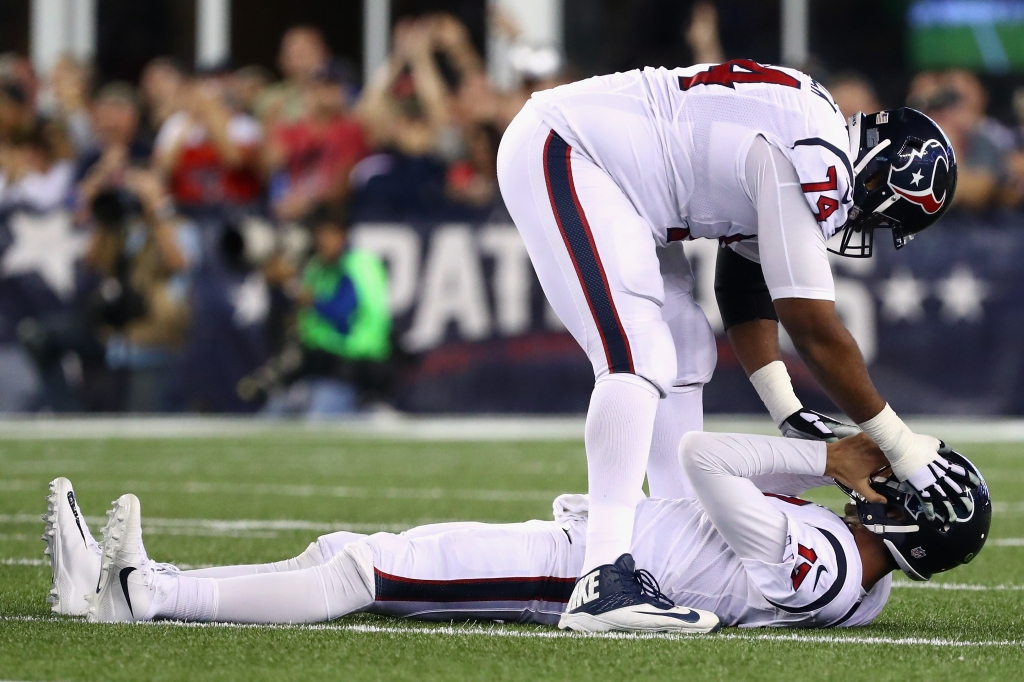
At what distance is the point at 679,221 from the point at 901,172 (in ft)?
1.85

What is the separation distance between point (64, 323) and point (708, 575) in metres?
8.46

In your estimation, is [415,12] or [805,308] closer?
[805,308]

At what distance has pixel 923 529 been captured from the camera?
382 centimetres

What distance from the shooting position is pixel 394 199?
11391 millimetres

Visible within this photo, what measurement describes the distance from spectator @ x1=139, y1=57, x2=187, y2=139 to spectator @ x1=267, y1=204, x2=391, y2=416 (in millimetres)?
2286

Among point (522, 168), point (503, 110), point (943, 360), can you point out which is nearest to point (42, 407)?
point (503, 110)

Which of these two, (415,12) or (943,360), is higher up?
(415,12)

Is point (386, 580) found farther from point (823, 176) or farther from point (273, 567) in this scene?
point (823, 176)

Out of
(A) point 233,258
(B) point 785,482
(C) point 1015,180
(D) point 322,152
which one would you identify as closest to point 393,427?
(A) point 233,258

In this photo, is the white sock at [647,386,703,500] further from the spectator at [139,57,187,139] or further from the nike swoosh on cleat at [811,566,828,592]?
the spectator at [139,57,187,139]

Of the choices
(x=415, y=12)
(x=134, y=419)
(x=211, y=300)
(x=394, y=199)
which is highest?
(x=415, y=12)

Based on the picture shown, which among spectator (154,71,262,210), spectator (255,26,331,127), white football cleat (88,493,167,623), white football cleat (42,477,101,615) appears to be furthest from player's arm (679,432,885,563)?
spectator (255,26,331,127)

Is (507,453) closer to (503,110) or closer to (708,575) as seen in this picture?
(503,110)

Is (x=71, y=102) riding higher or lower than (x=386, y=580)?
higher
